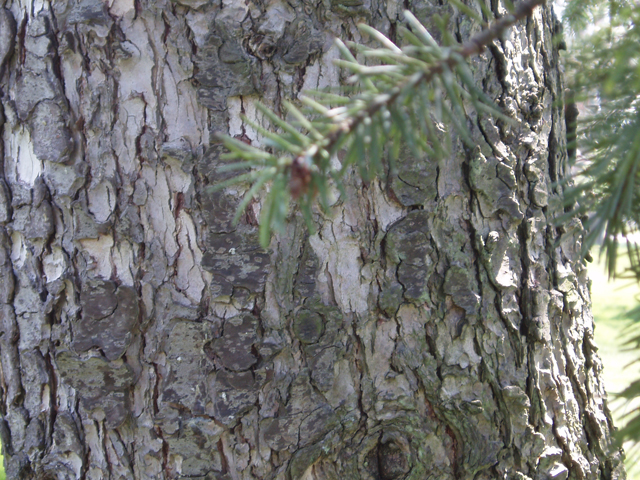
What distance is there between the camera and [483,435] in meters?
1.18

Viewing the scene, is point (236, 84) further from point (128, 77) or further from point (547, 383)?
point (547, 383)

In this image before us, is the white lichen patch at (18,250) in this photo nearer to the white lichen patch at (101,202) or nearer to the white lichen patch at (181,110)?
the white lichen patch at (101,202)

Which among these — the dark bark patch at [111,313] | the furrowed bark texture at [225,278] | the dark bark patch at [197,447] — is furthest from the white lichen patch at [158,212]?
the dark bark patch at [197,447]

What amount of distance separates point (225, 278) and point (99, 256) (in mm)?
285

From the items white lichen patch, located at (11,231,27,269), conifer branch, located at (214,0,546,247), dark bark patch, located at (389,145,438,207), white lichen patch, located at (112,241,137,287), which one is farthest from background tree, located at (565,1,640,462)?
white lichen patch, located at (11,231,27,269)

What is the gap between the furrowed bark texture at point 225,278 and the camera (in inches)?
42.4

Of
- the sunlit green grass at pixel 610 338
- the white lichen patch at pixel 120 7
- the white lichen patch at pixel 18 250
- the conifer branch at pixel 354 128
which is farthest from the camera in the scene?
the sunlit green grass at pixel 610 338

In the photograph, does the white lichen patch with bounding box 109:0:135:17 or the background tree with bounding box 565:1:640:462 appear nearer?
the background tree with bounding box 565:1:640:462

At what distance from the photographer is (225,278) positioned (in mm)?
1094

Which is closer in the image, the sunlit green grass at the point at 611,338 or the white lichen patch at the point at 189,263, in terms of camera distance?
the white lichen patch at the point at 189,263

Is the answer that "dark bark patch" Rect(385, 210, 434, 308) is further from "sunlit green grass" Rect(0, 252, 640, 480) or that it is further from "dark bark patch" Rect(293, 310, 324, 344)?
"sunlit green grass" Rect(0, 252, 640, 480)

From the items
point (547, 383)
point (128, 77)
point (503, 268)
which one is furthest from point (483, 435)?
point (128, 77)

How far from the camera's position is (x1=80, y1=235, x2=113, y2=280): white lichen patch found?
111cm

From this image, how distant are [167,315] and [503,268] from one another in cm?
78
